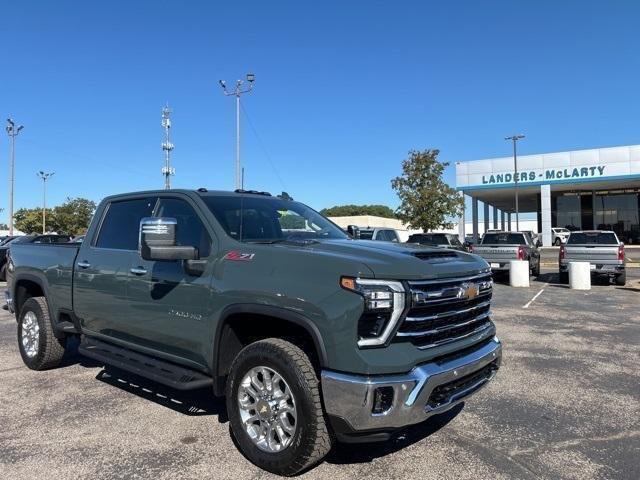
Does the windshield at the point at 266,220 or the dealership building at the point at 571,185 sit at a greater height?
the dealership building at the point at 571,185

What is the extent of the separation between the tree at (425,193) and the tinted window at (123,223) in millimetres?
34098

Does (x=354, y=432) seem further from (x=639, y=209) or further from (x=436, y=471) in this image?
(x=639, y=209)

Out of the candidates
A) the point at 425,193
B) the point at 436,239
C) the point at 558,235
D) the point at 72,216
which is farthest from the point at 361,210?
the point at 436,239

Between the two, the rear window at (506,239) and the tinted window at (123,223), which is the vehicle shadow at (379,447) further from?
the rear window at (506,239)

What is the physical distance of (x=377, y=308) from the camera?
323cm

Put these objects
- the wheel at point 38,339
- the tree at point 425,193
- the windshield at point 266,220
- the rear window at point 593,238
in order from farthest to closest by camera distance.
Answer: the tree at point 425,193 < the rear window at point 593,238 < the wheel at point 38,339 < the windshield at point 266,220

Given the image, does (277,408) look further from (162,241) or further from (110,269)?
(110,269)

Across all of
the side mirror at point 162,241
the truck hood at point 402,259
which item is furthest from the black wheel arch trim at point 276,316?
the side mirror at point 162,241

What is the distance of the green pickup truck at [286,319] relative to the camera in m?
3.24

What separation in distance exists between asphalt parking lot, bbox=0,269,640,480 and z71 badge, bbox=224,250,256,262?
1435mm

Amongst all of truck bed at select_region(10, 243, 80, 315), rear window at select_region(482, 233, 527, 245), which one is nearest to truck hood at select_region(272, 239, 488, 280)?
truck bed at select_region(10, 243, 80, 315)

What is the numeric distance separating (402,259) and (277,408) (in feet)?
4.25

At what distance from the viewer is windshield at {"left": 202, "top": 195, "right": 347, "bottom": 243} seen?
4348mm

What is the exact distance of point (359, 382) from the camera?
3139 millimetres
